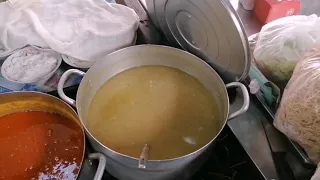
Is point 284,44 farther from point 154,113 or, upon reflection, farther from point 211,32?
point 154,113

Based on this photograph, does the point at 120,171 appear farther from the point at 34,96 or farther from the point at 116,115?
the point at 34,96

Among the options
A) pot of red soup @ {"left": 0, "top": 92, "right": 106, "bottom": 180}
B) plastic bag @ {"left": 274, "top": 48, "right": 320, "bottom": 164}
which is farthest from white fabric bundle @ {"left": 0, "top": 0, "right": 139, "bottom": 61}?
plastic bag @ {"left": 274, "top": 48, "right": 320, "bottom": 164}

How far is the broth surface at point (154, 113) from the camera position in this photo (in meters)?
0.83

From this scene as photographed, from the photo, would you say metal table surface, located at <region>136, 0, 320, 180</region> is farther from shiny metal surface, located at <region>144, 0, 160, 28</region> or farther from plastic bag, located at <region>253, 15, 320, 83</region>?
shiny metal surface, located at <region>144, 0, 160, 28</region>

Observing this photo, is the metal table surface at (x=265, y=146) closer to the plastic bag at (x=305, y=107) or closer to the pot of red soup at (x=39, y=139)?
the plastic bag at (x=305, y=107)

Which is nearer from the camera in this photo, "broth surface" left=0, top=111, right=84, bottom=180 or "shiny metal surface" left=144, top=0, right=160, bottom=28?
"broth surface" left=0, top=111, right=84, bottom=180

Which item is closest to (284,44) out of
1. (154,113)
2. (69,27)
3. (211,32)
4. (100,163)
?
(211,32)

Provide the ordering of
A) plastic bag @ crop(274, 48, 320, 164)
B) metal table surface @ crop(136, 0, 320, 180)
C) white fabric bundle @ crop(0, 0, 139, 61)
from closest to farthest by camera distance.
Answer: plastic bag @ crop(274, 48, 320, 164) < metal table surface @ crop(136, 0, 320, 180) < white fabric bundle @ crop(0, 0, 139, 61)

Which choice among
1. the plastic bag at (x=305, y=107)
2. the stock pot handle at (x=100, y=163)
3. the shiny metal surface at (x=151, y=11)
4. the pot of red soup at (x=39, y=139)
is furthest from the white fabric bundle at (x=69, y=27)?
the plastic bag at (x=305, y=107)

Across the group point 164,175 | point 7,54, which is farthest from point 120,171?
point 7,54

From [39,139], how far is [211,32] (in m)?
0.51

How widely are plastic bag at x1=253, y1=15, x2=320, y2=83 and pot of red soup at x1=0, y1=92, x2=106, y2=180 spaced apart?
1.55 ft

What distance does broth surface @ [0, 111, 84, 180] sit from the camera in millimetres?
793

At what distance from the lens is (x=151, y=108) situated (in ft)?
2.96
